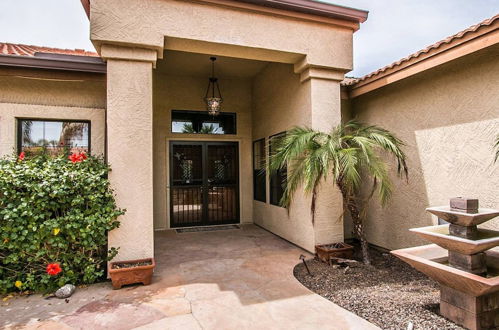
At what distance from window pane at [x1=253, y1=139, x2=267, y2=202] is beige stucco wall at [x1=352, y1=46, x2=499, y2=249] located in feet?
8.93

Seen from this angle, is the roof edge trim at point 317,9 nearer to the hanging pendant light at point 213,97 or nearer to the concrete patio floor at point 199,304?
the hanging pendant light at point 213,97

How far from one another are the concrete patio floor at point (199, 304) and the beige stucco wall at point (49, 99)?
101 inches

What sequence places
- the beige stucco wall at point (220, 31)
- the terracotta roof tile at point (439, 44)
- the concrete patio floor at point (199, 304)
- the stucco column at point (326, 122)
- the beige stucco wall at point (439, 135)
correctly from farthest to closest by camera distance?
Answer: the stucco column at point (326, 122) < the beige stucco wall at point (220, 31) < the beige stucco wall at point (439, 135) < the terracotta roof tile at point (439, 44) < the concrete patio floor at point (199, 304)

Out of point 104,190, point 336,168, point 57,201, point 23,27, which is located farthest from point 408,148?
point 23,27

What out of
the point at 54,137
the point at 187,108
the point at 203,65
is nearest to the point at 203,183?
the point at 187,108

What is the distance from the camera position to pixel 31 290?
11.8 ft

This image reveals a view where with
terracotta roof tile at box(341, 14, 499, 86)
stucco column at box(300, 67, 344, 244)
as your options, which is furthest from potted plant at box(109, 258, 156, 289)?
terracotta roof tile at box(341, 14, 499, 86)

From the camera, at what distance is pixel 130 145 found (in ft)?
13.2

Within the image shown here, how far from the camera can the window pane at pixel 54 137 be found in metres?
4.81

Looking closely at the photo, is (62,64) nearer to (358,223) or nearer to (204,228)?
(204,228)

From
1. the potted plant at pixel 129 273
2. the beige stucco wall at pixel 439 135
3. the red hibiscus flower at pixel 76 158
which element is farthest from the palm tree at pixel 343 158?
the red hibiscus flower at pixel 76 158

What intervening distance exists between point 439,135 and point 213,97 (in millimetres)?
5085

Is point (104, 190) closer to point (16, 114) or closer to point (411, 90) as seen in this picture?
point (16, 114)

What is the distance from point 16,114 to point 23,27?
444 centimetres
